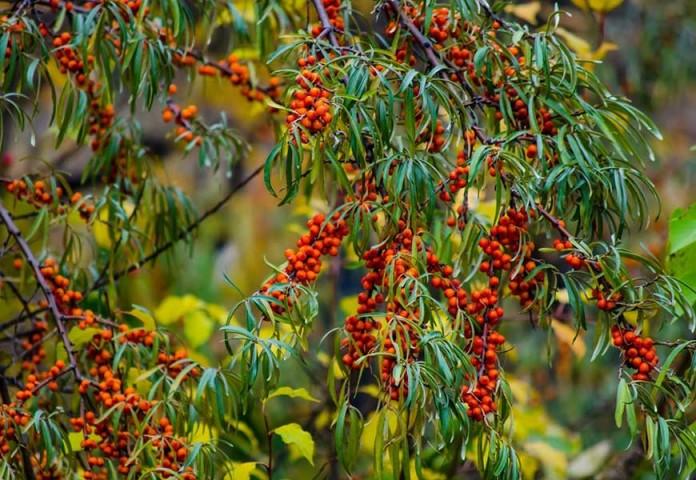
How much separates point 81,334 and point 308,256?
0.43 m

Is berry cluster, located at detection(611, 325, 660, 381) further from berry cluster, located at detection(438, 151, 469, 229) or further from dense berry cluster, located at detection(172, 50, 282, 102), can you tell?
dense berry cluster, located at detection(172, 50, 282, 102)

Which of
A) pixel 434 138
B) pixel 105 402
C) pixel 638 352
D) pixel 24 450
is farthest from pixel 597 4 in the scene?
pixel 24 450

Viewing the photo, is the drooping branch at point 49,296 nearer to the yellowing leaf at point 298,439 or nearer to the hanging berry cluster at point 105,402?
the hanging berry cluster at point 105,402

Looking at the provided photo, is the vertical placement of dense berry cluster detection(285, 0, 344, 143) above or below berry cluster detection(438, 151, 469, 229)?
above

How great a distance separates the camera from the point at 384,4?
4.70 feet

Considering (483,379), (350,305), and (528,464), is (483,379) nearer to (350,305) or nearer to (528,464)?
(350,305)

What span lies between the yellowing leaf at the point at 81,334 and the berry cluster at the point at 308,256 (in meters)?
0.35

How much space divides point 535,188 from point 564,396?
3.05 meters

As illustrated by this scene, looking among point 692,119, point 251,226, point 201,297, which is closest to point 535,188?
point 201,297

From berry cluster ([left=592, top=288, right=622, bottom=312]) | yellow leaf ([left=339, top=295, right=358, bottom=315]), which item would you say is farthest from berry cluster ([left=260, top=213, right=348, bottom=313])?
yellow leaf ([left=339, top=295, right=358, bottom=315])

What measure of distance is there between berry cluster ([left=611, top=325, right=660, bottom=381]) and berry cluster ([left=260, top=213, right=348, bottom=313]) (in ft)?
1.24

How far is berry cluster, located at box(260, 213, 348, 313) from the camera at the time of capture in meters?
1.21

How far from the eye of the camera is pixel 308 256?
1219 mm

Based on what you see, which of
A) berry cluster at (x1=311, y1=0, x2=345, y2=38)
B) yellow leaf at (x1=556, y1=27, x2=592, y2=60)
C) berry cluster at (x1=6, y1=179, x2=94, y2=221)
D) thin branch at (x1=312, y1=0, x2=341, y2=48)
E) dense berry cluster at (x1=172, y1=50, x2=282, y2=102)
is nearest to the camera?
thin branch at (x1=312, y1=0, x2=341, y2=48)
